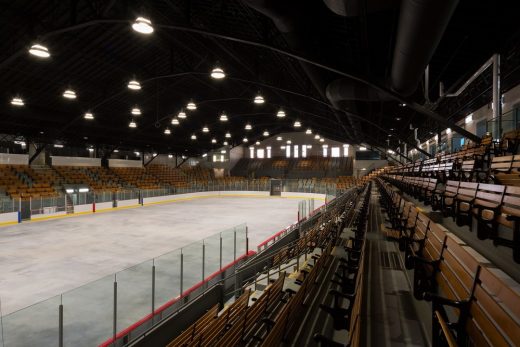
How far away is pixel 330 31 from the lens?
9383 mm

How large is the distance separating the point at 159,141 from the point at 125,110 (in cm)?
1072

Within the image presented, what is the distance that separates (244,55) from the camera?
51.3 feet

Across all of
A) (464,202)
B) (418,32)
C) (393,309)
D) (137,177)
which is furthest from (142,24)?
(137,177)

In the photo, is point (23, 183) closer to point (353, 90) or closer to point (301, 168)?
point (353, 90)

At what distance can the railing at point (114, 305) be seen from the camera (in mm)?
3891

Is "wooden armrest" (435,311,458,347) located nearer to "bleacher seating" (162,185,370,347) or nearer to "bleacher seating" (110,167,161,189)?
"bleacher seating" (162,185,370,347)

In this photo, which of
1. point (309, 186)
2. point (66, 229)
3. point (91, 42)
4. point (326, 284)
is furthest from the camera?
point (309, 186)

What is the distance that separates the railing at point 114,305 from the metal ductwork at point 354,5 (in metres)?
5.52

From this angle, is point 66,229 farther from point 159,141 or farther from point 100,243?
point 159,141

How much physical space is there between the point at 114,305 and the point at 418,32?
6541mm

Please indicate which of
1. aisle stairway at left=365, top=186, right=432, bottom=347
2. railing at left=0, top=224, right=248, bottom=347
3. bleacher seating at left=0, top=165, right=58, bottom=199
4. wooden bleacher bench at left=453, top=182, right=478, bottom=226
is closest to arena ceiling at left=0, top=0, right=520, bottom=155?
wooden bleacher bench at left=453, top=182, right=478, bottom=226

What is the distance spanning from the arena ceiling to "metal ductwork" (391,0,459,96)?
1.1 inches

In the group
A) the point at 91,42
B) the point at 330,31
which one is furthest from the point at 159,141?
the point at 330,31

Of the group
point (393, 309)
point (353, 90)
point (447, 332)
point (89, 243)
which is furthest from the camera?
point (89, 243)
